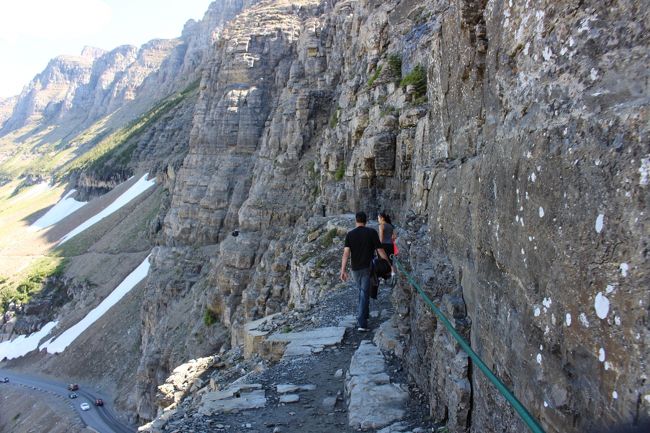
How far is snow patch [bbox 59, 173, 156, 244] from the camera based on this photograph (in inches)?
2758

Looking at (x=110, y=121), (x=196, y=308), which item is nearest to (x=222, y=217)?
(x=196, y=308)

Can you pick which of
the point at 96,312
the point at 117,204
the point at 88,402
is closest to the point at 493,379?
the point at 88,402

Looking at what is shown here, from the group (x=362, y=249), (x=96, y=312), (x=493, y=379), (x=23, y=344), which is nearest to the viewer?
(x=493, y=379)

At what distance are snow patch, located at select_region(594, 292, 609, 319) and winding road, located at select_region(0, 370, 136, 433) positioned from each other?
32756 millimetres

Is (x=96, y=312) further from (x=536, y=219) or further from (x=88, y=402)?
(x=536, y=219)

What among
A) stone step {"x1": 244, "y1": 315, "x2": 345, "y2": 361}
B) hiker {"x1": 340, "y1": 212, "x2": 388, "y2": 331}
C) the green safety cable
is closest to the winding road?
stone step {"x1": 244, "y1": 315, "x2": 345, "y2": 361}

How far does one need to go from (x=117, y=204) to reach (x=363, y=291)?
70.7m

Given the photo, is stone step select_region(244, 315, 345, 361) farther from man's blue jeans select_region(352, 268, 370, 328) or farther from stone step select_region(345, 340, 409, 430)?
stone step select_region(345, 340, 409, 430)

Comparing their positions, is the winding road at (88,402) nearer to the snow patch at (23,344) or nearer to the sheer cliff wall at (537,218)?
the snow patch at (23,344)

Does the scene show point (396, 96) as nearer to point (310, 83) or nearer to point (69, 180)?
point (310, 83)

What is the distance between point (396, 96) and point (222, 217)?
23.0 m

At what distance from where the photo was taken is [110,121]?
17125 centimetres

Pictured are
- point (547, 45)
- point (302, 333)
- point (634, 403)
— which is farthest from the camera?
point (302, 333)

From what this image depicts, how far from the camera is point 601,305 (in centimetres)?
228
